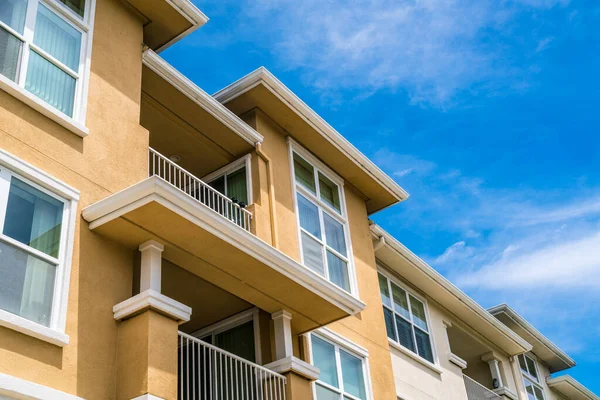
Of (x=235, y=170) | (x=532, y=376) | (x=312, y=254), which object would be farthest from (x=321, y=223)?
(x=532, y=376)

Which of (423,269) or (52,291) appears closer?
(52,291)

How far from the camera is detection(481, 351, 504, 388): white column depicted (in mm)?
24641

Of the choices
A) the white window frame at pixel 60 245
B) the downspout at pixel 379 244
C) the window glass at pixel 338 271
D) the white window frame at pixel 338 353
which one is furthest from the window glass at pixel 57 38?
the downspout at pixel 379 244

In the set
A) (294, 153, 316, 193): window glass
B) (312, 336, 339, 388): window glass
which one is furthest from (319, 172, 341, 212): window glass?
(312, 336, 339, 388): window glass

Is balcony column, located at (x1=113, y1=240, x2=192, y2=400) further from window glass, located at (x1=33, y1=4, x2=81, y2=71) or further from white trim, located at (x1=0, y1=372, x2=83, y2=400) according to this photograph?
window glass, located at (x1=33, y1=4, x2=81, y2=71)

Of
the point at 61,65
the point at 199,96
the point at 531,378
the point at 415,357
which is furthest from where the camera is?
the point at 531,378

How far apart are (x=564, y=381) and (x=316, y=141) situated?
1538cm

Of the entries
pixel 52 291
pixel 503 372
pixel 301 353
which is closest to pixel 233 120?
pixel 301 353

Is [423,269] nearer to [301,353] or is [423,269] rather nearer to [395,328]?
[395,328]

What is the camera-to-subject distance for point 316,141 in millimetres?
18188

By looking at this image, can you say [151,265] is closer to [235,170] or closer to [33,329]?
[33,329]

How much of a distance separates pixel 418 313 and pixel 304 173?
6.22 metres

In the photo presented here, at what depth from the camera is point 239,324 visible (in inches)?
585

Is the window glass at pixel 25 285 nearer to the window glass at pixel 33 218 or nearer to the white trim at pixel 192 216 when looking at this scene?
the window glass at pixel 33 218
